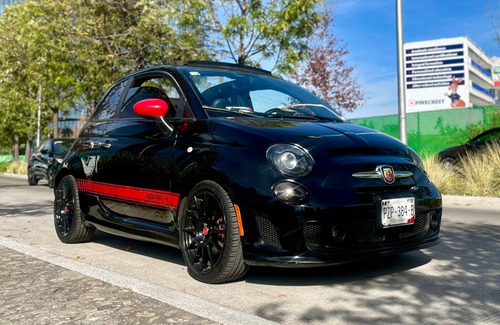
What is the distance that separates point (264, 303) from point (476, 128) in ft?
50.6

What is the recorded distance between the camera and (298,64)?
1595cm

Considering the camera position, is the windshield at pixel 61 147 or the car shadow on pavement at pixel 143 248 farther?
the windshield at pixel 61 147

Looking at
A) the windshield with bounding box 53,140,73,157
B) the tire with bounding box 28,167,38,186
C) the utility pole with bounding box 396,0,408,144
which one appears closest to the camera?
the utility pole with bounding box 396,0,408,144

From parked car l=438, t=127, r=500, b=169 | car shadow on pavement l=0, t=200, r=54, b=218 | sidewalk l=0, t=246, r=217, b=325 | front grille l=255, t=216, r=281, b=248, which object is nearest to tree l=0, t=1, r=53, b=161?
car shadow on pavement l=0, t=200, r=54, b=218

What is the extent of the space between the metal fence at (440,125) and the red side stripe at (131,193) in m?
13.9

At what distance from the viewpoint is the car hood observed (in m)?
3.63

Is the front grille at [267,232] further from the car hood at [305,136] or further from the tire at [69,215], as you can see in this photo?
the tire at [69,215]

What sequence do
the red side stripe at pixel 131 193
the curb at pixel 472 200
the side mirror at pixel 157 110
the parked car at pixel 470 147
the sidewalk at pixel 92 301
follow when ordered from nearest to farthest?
the sidewalk at pixel 92 301, the red side stripe at pixel 131 193, the side mirror at pixel 157 110, the curb at pixel 472 200, the parked car at pixel 470 147

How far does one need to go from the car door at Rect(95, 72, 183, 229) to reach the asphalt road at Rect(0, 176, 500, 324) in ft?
1.61

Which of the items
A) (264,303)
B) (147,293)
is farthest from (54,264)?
(264,303)

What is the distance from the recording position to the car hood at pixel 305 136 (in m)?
3.63

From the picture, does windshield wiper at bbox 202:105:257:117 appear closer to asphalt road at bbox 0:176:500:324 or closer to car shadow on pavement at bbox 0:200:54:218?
asphalt road at bbox 0:176:500:324

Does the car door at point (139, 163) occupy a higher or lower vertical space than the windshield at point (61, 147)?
lower

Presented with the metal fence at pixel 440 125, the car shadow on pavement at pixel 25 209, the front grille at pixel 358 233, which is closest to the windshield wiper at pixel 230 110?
the front grille at pixel 358 233
